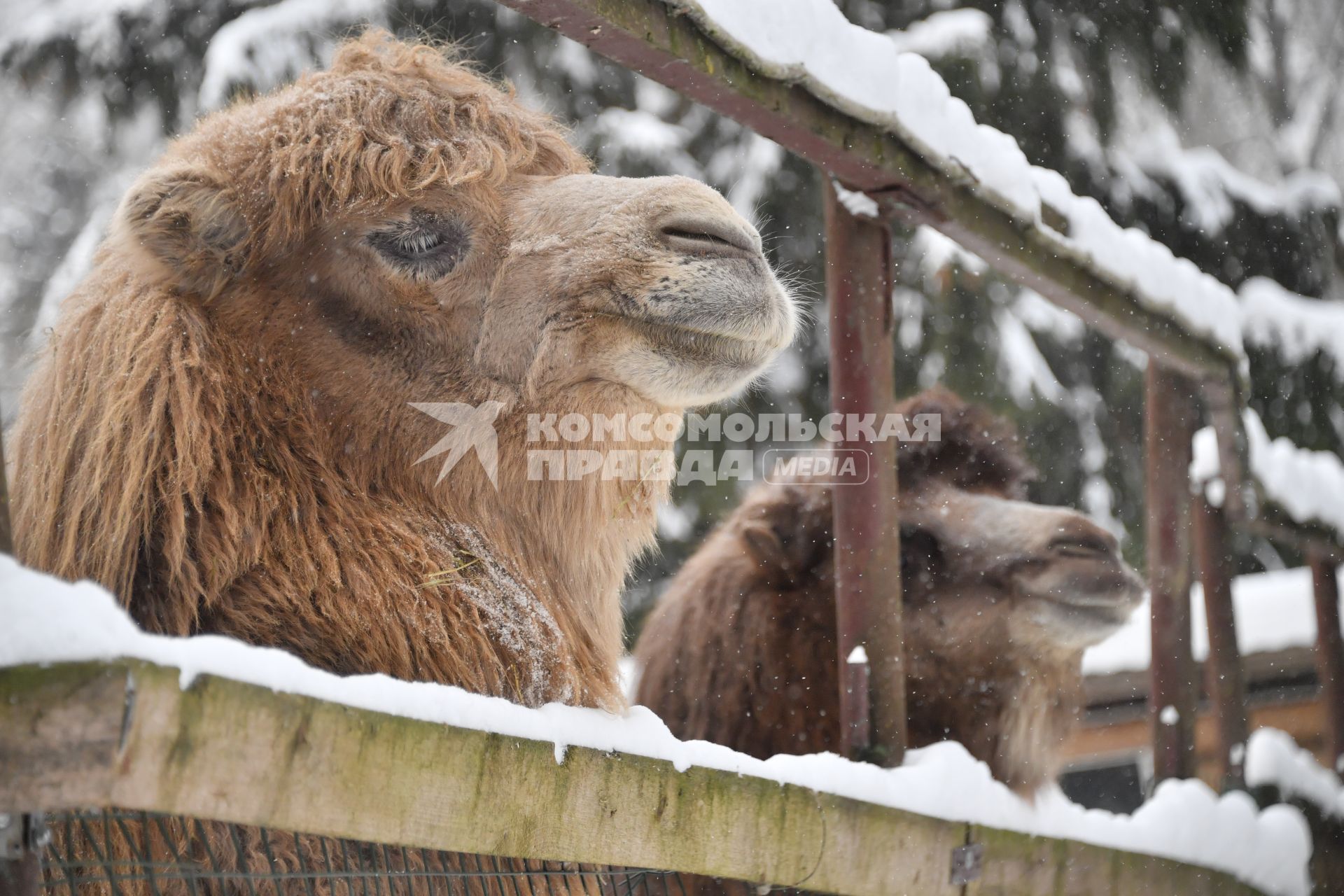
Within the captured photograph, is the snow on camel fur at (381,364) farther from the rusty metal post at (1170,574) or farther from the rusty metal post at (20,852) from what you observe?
the rusty metal post at (1170,574)

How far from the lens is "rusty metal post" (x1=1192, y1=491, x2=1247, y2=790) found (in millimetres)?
4625

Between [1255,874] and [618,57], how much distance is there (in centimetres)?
323

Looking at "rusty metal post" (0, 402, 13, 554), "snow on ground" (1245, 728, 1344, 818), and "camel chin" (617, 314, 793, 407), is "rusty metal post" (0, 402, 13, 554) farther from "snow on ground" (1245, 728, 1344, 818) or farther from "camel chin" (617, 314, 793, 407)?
"snow on ground" (1245, 728, 1344, 818)

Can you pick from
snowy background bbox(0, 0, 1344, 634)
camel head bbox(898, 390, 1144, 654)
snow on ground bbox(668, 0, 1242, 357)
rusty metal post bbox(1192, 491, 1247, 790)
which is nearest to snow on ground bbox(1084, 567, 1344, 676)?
snowy background bbox(0, 0, 1344, 634)

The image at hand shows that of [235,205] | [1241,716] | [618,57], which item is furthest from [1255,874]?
[235,205]

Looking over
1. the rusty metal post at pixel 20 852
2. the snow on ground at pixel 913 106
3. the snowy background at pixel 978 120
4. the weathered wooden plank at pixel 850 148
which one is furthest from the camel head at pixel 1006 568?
the snowy background at pixel 978 120

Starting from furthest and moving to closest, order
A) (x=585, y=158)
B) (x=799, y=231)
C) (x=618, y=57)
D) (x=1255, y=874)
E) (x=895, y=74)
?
1. (x=799, y=231)
2. (x=1255, y=874)
3. (x=585, y=158)
4. (x=895, y=74)
5. (x=618, y=57)

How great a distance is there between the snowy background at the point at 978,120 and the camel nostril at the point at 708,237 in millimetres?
4509

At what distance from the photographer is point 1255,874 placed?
13.3 ft

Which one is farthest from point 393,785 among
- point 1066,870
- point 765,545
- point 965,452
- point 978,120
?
point 978,120

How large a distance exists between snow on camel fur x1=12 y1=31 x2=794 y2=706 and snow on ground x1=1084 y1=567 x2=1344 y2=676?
5.12 m

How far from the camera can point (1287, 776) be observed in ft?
16.8

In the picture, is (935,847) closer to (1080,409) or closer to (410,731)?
(410,731)

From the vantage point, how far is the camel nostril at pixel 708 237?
2555mm
